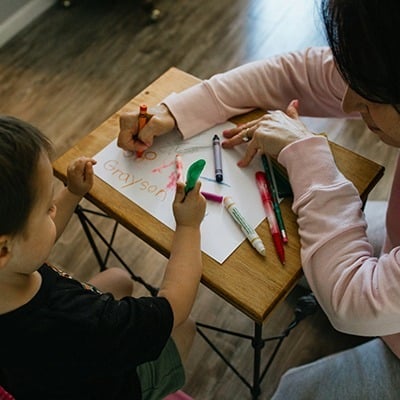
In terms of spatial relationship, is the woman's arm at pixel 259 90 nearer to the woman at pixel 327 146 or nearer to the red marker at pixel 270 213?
the woman at pixel 327 146

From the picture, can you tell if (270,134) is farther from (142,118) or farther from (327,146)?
(142,118)

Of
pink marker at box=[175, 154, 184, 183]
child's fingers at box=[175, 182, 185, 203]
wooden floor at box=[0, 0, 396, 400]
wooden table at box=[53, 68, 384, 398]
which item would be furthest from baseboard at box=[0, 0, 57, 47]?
child's fingers at box=[175, 182, 185, 203]

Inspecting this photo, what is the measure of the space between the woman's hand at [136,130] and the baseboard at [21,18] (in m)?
1.57

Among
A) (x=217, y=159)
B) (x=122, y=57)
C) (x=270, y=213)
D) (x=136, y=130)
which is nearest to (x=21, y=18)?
(x=122, y=57)

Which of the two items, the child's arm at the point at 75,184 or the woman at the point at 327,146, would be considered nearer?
the woman at the point at 327,146

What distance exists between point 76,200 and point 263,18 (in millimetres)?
1550

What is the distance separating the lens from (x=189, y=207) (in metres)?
0.83

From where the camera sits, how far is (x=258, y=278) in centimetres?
78

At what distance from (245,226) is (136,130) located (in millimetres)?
278

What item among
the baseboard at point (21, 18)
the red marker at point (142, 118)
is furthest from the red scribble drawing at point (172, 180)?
the baseboard at point (21, 18)

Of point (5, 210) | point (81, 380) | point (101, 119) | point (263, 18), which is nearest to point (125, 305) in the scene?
point (81, 380)

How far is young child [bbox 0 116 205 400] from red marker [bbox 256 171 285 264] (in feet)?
0.35

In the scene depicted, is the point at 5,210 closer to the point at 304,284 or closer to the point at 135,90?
the point at 304,284

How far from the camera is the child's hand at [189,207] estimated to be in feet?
2.71
